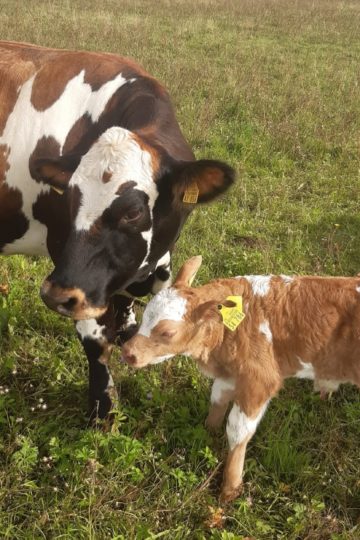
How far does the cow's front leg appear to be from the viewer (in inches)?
130

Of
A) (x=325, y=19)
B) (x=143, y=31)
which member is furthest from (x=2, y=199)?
(x=325, y=19)

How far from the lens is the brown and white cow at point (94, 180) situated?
2.51 m

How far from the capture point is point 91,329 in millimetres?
3271

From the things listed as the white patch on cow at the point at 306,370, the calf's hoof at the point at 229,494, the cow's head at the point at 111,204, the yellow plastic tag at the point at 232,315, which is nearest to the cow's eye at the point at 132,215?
the cow's head at the point at 111,204

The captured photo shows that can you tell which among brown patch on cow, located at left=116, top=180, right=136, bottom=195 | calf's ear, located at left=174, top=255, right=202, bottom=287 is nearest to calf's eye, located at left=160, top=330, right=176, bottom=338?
calf's ear, located at left=174, top=255, right=202, bottom=287

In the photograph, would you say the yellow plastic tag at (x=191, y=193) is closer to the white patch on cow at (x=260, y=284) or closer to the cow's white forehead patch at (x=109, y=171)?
the cow's white forehead patch at (x=109, y=171)

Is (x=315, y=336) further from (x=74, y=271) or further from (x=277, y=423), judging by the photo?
(x=74, y=271)

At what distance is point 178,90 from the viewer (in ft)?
28.4

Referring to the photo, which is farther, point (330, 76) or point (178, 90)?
point (330, 76)

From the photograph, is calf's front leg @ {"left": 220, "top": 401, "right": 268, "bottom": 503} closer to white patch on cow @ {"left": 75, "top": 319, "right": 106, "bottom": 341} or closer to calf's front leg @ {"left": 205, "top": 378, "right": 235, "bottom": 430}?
calf's front leg @ {"left": 205, "top": 378, "right": 235, "bottom": 430}

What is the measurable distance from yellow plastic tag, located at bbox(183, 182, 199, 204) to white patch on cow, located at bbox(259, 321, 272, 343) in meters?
0.76

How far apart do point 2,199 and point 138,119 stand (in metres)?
1.03

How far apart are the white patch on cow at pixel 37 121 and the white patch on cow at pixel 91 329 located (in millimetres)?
651

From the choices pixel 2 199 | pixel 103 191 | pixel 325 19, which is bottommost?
pixel 325 19
